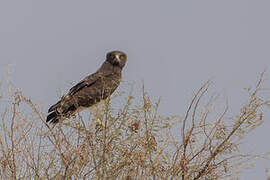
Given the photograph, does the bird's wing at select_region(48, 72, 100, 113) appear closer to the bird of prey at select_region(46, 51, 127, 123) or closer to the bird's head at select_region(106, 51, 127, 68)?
the bird of prey at select_region(46, 51, 127, 123)

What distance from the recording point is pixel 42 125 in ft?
16.3

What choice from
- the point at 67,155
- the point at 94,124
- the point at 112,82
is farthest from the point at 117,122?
the point at 112,82

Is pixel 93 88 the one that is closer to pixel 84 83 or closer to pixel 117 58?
pixel 84 83

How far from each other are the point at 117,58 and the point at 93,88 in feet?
3.24

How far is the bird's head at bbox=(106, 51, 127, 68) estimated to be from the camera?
8.58 metres

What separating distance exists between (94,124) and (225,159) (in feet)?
4.30

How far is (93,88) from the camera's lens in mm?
7832

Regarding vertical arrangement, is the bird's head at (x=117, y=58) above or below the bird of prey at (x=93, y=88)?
above

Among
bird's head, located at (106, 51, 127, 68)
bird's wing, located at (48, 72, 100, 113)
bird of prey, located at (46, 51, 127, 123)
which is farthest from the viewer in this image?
bird's head, located at (106, 51, 127, 68)

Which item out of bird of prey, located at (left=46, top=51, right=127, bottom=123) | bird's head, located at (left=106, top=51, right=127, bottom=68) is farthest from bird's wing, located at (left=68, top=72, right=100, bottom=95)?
bird's head, located at (left=106, top=51, right=127, bottom=68)

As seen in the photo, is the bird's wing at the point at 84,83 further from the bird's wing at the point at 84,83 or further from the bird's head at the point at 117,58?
the bird's head at the point at 117,58

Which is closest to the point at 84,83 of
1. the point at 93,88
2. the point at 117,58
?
the point at 93,88

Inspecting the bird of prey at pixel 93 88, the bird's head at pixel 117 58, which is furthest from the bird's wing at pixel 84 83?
the bird's head at pixel 117 58

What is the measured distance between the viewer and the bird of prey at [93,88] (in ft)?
23.5
